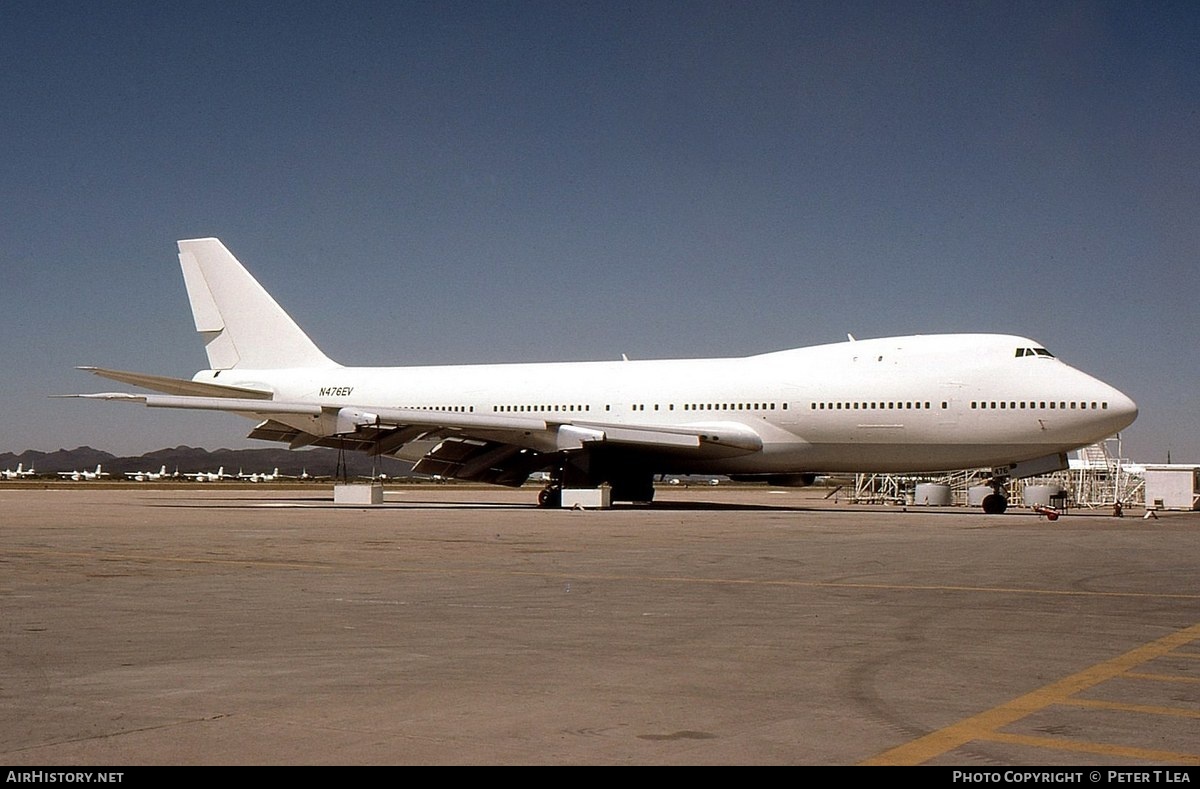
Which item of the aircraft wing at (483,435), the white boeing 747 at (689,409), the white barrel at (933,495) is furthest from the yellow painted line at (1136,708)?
the white barrel at (933,495)

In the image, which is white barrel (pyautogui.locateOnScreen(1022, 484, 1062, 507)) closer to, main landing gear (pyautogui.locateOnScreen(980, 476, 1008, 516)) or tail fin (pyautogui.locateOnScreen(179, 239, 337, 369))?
main landing gear (pyautogui.locateOnScreen(980, 476, 1008, 516))

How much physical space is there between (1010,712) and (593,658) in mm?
2781

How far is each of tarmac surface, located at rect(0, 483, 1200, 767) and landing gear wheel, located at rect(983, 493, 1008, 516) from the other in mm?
17812

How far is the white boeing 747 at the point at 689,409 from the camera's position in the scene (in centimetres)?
3306

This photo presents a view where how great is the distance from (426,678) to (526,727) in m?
1.46

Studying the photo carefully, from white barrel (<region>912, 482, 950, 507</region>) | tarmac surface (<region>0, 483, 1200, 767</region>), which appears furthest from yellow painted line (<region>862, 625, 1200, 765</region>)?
white barrel (<region>912, 482, 950, 507</region>)

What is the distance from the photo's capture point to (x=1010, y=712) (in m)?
6.00

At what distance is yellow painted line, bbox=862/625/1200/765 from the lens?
5098mm

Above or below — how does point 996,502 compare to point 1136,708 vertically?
above

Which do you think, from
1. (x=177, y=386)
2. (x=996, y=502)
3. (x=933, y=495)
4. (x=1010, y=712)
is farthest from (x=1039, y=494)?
(x=1010, y=712)

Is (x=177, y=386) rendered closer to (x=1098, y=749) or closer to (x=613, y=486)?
(x=613, y=486)
